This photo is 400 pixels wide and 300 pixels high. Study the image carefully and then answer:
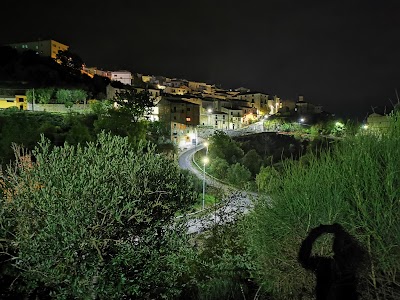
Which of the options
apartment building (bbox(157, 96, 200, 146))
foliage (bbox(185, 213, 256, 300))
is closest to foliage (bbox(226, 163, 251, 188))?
foliage (bbox(185, 213, 256, 300))

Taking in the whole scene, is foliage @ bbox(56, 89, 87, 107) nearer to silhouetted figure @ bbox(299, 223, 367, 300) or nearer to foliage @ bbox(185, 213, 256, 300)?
foliage @ bbox(185, 213, 256, 300)

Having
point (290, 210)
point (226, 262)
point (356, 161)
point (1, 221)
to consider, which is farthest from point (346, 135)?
point (1, 221)

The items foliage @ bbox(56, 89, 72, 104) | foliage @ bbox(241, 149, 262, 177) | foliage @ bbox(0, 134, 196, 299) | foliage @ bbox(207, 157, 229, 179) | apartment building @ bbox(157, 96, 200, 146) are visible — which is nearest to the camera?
foliage @ bbox(0, 134, 196, 299)

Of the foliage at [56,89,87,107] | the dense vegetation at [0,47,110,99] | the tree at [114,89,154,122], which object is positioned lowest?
the tree at [114,89,154,122]

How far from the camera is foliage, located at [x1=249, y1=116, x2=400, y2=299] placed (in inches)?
230

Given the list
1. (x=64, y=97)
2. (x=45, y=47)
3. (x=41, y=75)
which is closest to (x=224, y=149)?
(x=64, y=97)

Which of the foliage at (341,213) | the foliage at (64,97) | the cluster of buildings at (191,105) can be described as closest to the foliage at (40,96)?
the foliage at (64,97)

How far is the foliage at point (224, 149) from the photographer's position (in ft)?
126

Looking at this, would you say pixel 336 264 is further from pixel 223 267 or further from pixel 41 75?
pixel 41 75

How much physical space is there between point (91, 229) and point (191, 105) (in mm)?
51580

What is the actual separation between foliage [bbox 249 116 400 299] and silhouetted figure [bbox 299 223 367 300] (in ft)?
0.49

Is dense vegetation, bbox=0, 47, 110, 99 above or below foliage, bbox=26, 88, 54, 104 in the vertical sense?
above

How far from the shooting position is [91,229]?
5.27 metres

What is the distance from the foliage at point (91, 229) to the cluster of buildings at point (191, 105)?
38.5 metres
